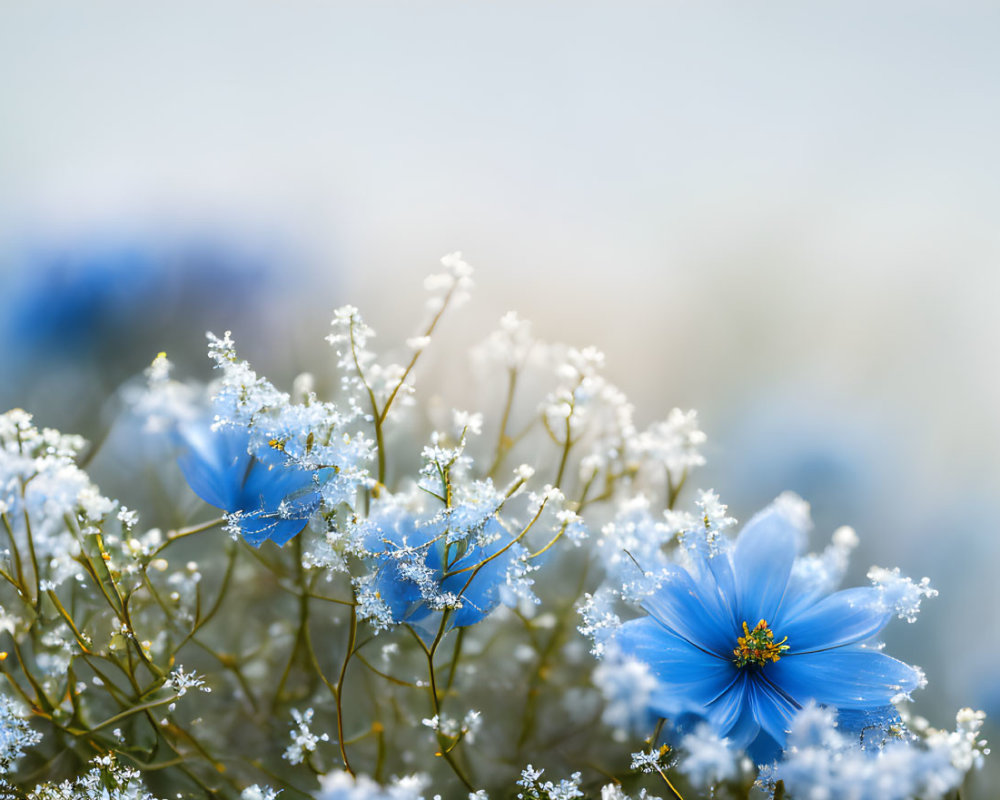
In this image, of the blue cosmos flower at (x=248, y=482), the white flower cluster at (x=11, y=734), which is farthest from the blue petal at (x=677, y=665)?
the white flower cluster at (x=11, y=734)

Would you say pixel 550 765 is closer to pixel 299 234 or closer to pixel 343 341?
pixel 343 341

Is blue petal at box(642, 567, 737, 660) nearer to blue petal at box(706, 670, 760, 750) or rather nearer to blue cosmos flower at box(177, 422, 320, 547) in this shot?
blue petal at box(706, 670, 760, 750)

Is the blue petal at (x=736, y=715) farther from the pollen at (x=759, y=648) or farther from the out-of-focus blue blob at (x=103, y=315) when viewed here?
the out-of-focus blue blob at (x=103, y=315)

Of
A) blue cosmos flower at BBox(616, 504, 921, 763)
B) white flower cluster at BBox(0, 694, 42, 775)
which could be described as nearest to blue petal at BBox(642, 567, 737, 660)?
blue cosmos flower at BBox(616, 504, 921, 763)

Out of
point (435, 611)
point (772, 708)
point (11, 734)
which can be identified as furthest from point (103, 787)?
point (772, 708)

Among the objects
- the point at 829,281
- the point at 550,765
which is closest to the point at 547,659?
the point at 550,765

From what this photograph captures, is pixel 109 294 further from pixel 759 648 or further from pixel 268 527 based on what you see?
pixel 759 648
